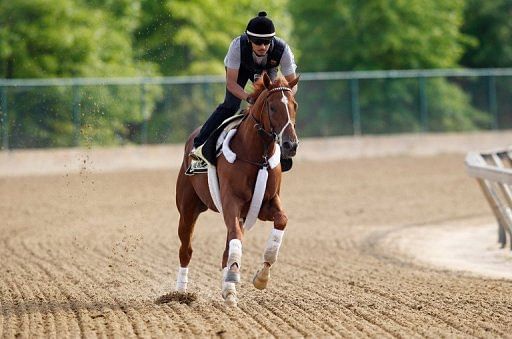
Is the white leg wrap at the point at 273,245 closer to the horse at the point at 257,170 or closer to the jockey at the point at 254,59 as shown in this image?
the horse at the point at 257,170

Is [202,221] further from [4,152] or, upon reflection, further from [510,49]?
[510,49]

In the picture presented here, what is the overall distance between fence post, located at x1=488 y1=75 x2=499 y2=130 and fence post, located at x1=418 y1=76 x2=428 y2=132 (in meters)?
2.54

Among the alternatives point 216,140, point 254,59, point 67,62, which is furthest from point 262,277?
point 67,62

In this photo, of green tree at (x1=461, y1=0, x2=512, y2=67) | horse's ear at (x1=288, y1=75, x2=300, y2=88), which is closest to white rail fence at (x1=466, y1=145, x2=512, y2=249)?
horse's ear at (x1=288, y1=75, x2=300, y2=88)

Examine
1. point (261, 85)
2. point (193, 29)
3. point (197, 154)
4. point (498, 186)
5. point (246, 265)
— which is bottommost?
point (246, 265)

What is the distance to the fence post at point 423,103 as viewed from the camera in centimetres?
3222

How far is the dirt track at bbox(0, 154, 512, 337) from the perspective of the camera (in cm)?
839

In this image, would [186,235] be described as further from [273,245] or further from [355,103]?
[355,103]

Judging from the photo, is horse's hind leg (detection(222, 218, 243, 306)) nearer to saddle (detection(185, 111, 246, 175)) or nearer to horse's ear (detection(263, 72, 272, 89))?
saddle (detection(185, 111, 246, 175))

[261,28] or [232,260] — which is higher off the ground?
[261,28]

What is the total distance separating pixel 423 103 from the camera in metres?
32.3

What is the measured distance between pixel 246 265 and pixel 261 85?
375 cm

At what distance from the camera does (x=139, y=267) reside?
12.7m

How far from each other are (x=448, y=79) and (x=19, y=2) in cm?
1367
